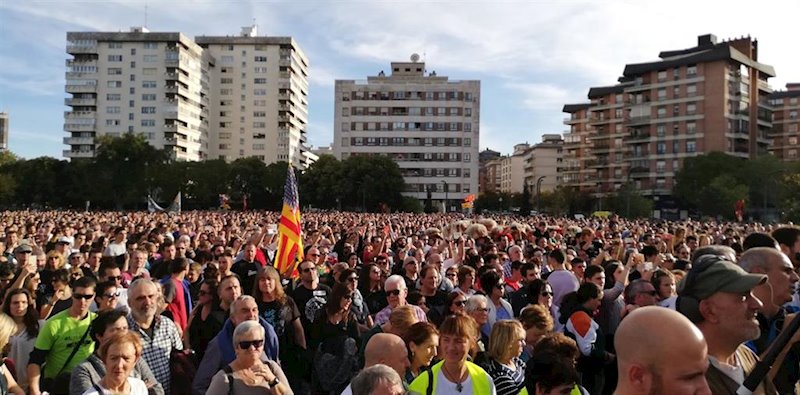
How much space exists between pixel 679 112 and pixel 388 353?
281 ft

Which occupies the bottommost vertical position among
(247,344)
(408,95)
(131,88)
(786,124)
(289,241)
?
(247,344)

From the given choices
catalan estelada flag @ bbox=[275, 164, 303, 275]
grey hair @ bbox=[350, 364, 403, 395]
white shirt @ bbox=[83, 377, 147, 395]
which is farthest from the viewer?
catalan estelada flag @ bbox=[275, 164, 303, 275]

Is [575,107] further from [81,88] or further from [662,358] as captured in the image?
[662,358]

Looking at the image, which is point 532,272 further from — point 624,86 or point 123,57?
point 123,57

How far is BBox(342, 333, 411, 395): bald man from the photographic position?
4.32 meters

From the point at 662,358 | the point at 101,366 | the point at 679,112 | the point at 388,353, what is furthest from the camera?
the point at 679,112

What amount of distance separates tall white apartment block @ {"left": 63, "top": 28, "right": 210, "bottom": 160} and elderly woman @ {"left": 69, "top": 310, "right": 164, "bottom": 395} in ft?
340

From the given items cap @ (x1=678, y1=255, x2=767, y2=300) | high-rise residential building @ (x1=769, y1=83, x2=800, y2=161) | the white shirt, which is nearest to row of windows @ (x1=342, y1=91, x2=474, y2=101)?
high-rise residential building @ (x1=769, y1=83, x2=800, y2=161)

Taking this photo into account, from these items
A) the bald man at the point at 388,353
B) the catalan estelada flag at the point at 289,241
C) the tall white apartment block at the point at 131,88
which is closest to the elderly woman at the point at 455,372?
the bald man at the point at 388,353

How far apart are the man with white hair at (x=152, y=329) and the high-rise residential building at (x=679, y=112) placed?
72340 mm

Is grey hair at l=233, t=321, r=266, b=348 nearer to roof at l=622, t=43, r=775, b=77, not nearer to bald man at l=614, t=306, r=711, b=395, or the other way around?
bald man at l=614, t=306, r=711, b=395

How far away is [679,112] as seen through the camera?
8256 centimetres

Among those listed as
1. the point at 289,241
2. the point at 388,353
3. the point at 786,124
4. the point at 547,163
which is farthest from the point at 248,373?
the point at 547,163

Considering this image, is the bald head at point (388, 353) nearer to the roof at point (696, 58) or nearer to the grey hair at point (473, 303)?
the grey hair at point (473, 303)
